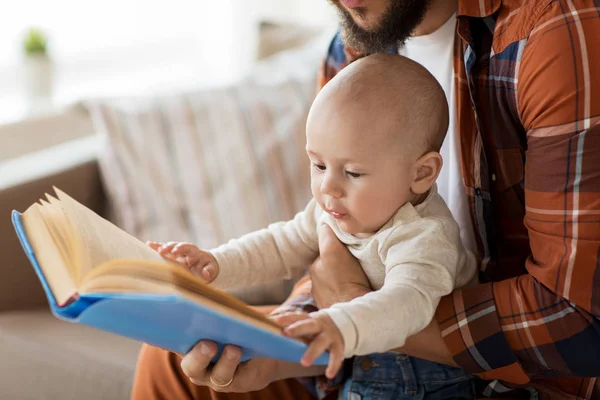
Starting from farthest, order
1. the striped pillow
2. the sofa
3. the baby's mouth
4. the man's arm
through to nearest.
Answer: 1. the striped pillow
2. the sofa
3. the baby's mouth
4. the man's arm

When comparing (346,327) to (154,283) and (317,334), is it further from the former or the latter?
(154,283)

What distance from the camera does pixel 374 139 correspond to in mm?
992

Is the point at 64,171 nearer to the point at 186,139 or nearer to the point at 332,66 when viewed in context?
the point at 186,139

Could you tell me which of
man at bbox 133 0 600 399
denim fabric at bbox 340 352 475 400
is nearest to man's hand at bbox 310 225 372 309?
man at bbox 133 0 600 399

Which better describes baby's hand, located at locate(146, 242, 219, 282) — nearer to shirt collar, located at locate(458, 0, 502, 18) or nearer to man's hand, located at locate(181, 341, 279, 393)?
man's hand, located at locate(181, 341, 279, 393)

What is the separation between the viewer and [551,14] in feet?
3.23

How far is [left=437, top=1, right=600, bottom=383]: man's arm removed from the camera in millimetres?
933

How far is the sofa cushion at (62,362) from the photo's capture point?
4.77ft

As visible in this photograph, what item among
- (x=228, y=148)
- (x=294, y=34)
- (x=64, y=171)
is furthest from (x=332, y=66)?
(x=294, y=34)

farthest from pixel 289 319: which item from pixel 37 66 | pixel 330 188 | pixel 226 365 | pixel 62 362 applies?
pixel 37 66

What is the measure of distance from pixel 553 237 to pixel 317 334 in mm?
374

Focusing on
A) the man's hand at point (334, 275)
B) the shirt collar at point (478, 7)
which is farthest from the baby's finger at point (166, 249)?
the shirt collar at point (478, 7)

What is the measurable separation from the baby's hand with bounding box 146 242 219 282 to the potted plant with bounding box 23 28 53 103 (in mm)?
1638

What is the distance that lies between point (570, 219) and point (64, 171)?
123 cm
